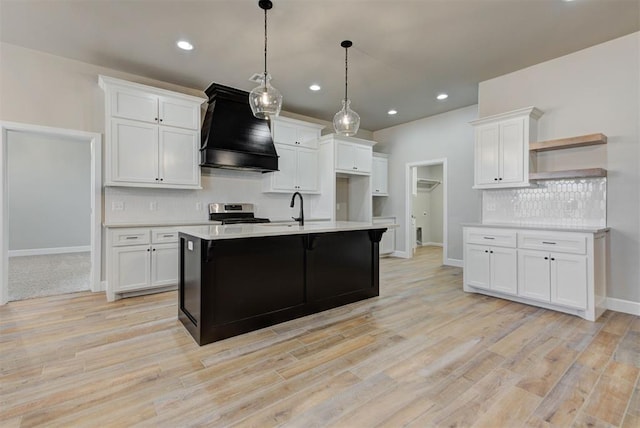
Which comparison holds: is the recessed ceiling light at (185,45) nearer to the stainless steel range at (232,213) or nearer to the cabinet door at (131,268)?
the stainless steel range at (232,213)

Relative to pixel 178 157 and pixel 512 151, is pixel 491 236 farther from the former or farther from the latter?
pixel 178 157

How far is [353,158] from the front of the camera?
6.04 meters

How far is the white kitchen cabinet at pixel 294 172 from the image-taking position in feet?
17.4

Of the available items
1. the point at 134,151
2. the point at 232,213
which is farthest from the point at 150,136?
the point at 232,213

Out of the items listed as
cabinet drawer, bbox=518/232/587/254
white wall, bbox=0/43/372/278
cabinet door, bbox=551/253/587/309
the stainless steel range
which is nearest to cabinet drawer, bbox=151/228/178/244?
white wall, bbox=0/43/372/278

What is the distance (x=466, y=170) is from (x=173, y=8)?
5072 mm

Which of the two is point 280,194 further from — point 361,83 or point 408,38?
point 408,38

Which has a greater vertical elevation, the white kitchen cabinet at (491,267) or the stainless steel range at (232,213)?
the stainless steel range at (232,213)

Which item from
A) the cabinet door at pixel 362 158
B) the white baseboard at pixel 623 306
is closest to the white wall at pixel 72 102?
the cabinet door at pixel 362 158

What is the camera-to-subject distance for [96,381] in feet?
6.45

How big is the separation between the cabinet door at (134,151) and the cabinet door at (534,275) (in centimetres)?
465

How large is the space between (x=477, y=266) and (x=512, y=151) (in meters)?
1.50

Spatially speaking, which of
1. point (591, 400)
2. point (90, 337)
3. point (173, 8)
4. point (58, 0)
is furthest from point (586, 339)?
point (58, 0)

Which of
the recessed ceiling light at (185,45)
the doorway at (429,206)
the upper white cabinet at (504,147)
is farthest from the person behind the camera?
the doorway at (429,206)
